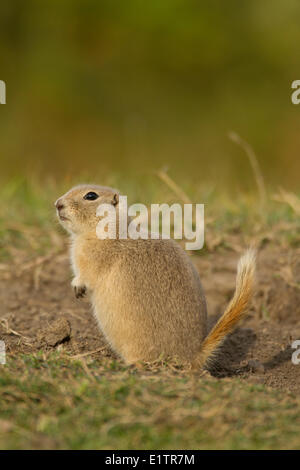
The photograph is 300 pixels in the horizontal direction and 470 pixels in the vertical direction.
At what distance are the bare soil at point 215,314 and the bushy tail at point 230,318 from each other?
0.22 meters

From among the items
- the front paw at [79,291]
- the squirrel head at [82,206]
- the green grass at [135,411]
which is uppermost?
the squirrel head at [82,206]

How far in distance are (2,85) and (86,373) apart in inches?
333

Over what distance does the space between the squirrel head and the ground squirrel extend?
195mm

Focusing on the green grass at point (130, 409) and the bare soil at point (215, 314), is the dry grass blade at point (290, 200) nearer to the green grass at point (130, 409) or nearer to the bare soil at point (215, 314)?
the bare soil at point (215, 314)

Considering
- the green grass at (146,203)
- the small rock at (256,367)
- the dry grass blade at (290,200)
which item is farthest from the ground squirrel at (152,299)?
the dry grass blade at (290,200)

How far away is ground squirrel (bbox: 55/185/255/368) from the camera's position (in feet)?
11.1

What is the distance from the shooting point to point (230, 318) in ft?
11.4

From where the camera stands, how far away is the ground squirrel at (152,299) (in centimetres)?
338

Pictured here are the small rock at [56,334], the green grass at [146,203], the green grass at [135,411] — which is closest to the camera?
the green grass at [135,411]

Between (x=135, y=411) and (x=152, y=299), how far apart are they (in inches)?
37.4

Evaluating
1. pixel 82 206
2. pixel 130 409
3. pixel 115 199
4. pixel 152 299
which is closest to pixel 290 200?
pixel 115 199

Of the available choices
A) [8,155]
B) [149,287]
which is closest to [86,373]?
[149,287]

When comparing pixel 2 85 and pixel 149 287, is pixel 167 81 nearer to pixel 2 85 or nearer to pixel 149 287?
pixel 2 85

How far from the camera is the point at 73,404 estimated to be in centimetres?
256
